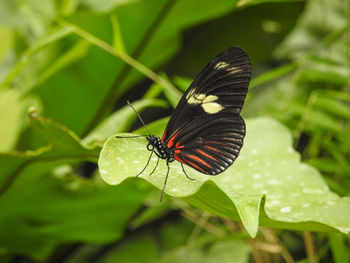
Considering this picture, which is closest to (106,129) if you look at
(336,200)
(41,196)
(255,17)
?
(41,196)

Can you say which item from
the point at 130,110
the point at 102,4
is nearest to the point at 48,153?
the point at 130,110

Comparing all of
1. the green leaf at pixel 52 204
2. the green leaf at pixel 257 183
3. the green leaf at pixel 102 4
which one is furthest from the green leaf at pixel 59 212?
the green leaf at pixel 102 4

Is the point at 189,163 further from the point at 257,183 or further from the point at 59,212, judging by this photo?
the point at 59,212

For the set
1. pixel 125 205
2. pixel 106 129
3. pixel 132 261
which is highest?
pixel 106 129

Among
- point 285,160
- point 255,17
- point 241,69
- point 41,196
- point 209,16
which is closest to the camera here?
point 241,69

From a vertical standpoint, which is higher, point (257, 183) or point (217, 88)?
point (217, 88)

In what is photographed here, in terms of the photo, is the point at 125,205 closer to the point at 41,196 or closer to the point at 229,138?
the point at 41,196

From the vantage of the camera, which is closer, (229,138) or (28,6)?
(229,138)

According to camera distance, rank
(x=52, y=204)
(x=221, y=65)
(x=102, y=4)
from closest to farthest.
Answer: (x=221, y=65), (x=52, y=204), (x=102, y=4)
